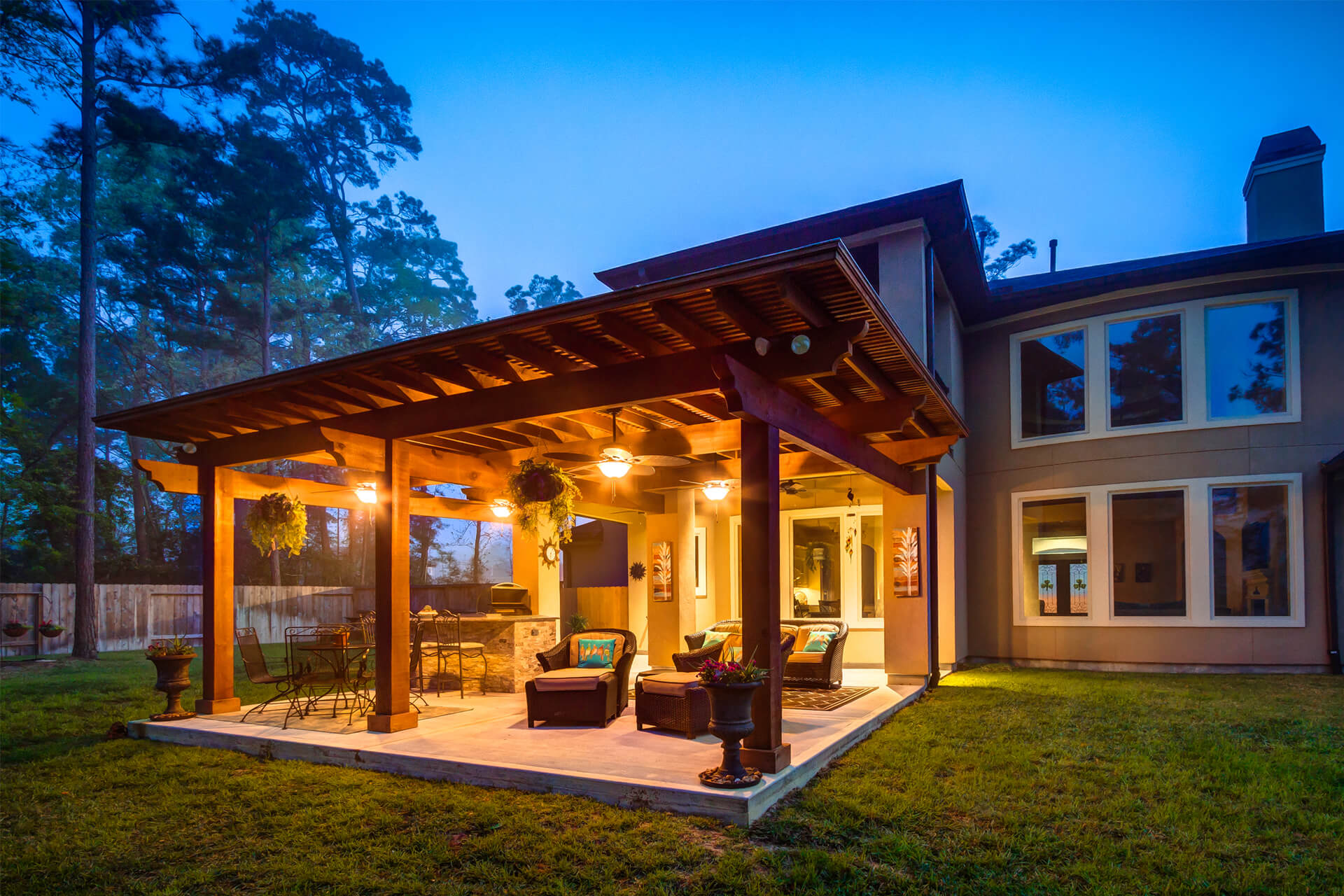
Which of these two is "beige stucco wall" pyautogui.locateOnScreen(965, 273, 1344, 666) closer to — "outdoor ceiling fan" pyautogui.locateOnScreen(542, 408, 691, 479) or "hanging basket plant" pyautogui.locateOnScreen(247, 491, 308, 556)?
"outdoor ceiling fan" pyautogui.locateOnScreen(542, 408, 691, 479)

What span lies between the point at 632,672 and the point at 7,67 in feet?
57.2

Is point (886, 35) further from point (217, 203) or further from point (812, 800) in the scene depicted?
point (812, 800)

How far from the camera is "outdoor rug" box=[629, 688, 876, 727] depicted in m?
7.58

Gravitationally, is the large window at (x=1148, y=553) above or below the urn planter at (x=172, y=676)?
above

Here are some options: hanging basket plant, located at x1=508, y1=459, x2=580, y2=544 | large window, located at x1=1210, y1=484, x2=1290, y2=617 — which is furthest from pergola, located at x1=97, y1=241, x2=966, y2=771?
large window, located at x1=1210, y1=484, x2=1290, y2=617

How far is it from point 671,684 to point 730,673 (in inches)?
70.3

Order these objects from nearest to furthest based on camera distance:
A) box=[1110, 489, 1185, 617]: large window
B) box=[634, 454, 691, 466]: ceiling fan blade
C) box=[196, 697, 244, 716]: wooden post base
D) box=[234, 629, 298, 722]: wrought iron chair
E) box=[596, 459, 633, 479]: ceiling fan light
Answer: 1. box=[596, 459, 633, 479]: ceiling fan light
2. box=[234, 629, 298, 722]: wrought iron chair
3. box=[634, 454, 691, 466]: ceiling fan blade
4. box=[196, 697, 244, 716]: wooden post base
5. box=[1110, 489, 1185, 617]: large window

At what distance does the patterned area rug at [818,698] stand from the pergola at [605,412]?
4.81 feet

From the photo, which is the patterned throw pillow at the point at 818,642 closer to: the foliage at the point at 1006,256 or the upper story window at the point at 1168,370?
the upper story window at the point at 1168,370

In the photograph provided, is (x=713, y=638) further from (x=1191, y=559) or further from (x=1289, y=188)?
(x=1289, y=188)

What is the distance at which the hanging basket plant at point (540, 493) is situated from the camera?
21.1 feet

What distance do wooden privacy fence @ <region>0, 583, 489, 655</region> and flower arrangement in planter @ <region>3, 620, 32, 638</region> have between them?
0.15 m

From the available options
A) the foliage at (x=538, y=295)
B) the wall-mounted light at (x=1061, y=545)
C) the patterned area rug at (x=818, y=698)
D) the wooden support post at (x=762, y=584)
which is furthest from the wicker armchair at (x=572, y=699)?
the foliage at (x=538, y=295)

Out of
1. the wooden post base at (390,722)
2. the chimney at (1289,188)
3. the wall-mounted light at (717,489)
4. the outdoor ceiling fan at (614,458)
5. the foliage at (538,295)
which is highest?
the foliage at (538,295)
